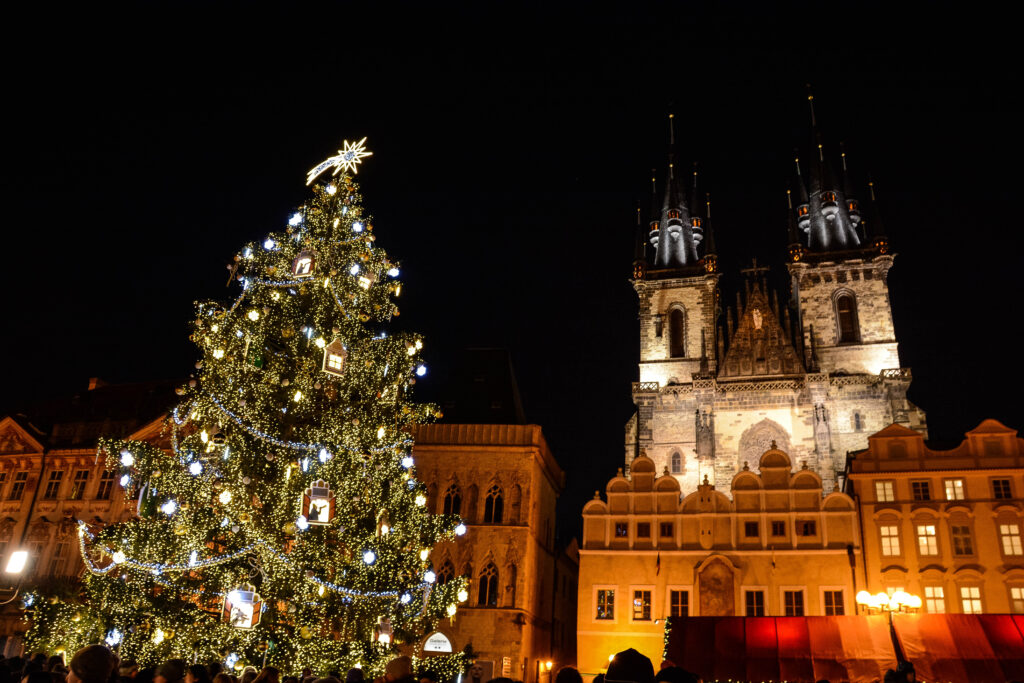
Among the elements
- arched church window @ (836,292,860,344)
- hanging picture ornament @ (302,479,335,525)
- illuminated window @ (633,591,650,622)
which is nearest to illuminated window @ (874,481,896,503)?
illuminated window @ (633,591,650,622)

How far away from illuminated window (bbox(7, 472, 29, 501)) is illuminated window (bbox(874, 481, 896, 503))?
33.1 metres

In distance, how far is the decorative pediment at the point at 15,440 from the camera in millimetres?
32438

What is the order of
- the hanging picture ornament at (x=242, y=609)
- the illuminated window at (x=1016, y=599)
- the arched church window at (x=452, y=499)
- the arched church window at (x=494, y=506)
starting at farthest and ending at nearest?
the arched church window at (x=452, y=499), the arched church window at (x=494, y=506), the illuminated window at (x=1016, y=599), the hanging picture ornament at (x=242, y=609)

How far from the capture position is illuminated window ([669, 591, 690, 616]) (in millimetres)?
26312

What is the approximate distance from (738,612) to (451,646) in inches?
397

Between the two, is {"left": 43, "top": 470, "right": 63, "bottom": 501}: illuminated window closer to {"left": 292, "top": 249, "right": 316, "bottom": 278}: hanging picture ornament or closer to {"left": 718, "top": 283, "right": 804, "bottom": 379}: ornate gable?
{"left": 292, "top": 249, "right": 316, "bottom": 278}: hanging picture ornament

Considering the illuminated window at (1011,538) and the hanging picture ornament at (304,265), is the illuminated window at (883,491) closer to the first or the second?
the illuminated window at (1011,538)

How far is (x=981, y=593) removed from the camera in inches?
971

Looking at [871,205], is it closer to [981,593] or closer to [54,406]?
[981,593]

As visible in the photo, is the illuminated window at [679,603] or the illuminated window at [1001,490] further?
the illuminated window at [679,603]

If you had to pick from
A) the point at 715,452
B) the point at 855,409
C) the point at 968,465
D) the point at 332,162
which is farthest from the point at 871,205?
the point at 332,162

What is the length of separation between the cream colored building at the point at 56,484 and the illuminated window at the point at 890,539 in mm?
25682

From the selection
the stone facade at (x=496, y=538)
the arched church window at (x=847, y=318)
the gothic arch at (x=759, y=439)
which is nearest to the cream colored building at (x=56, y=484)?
the stone facade at (x=496, y=538)

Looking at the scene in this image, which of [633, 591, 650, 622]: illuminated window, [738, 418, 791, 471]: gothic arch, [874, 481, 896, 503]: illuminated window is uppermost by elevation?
[738, 418, 791, 471]: gothic arch
